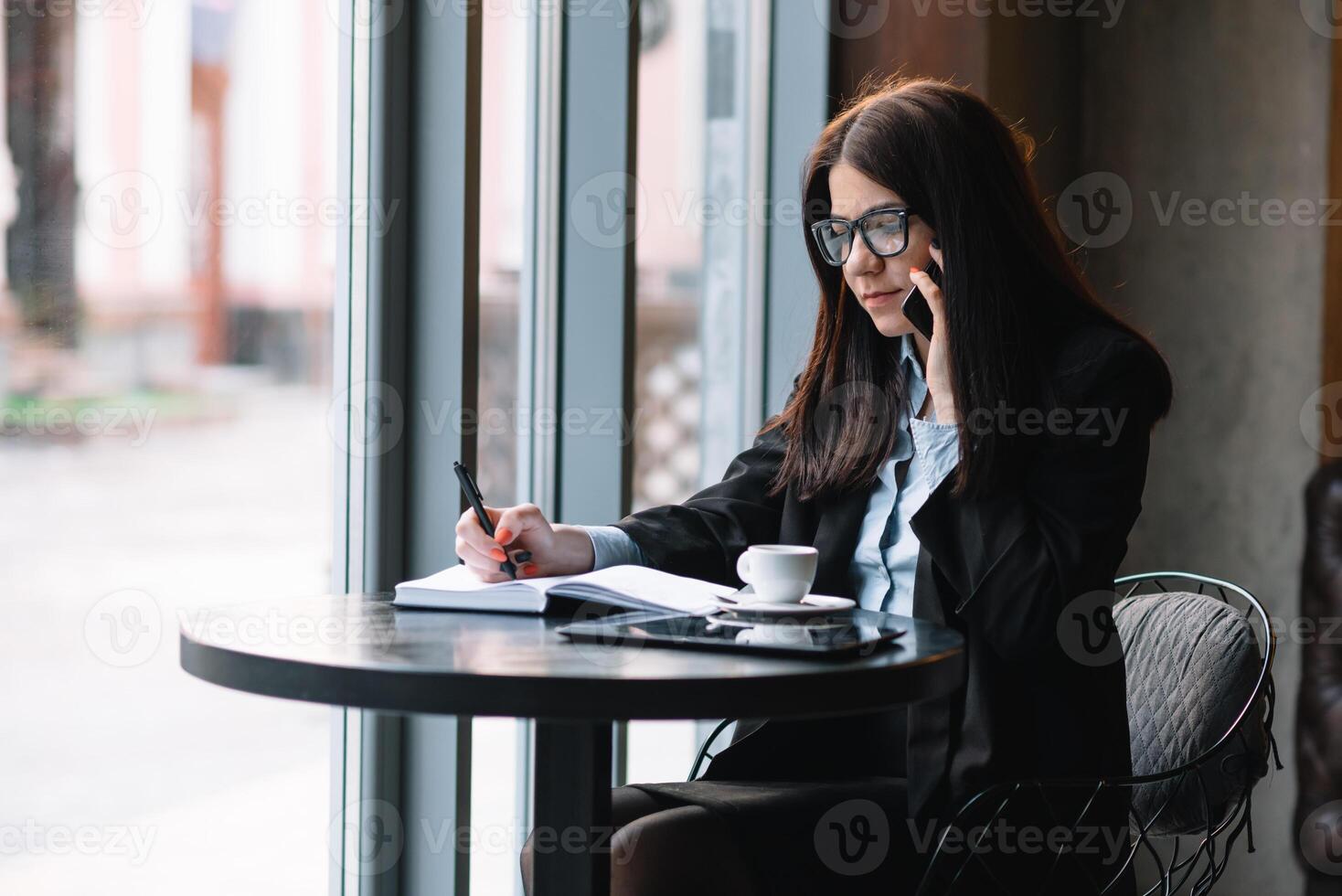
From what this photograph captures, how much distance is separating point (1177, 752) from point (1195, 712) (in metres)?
0.06

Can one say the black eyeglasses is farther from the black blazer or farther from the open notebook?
the open notebook

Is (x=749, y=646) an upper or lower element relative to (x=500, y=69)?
lower

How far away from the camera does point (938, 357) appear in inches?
65.7

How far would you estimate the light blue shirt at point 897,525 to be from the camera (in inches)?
65.2

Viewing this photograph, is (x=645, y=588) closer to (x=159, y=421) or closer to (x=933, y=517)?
(x=933, y=517)

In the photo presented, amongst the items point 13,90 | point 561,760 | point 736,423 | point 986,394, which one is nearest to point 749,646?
point 561,760

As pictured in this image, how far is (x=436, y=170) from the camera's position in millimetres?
2072

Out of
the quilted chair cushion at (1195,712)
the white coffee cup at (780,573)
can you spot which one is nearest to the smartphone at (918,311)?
the white coffee cup at (780,573)

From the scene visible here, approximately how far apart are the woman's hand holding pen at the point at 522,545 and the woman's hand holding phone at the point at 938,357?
464 millimetres

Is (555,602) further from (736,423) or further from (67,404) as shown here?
(736,423)

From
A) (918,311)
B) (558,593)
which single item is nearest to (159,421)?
(558,593)

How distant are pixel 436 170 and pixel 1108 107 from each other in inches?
84.0

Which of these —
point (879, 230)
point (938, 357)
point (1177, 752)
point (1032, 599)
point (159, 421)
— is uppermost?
point (879, 230)

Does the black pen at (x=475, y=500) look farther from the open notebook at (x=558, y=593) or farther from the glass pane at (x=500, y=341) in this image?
the glass pane at (x=500, y=341)
